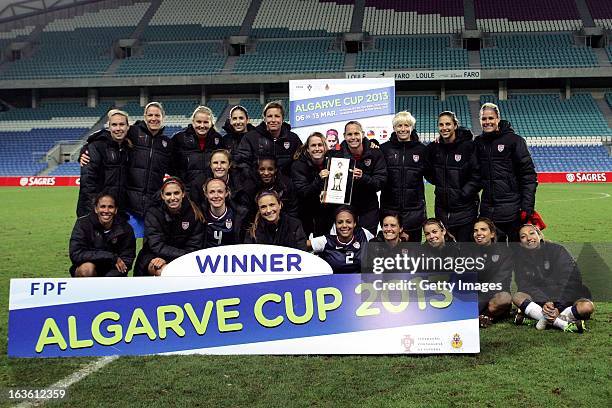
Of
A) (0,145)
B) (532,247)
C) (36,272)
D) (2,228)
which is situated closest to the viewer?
(532,247)

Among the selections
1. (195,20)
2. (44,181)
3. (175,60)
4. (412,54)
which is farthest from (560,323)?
(195,20)

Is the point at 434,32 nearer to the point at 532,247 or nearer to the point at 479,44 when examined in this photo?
the point at 479,44

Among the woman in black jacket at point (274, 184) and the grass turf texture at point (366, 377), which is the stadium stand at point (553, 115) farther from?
the grass turf texture at point (366, 377)

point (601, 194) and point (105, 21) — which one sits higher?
point (105, 21)

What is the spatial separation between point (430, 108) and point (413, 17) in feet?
23.7

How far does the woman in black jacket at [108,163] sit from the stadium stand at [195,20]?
34.8 m

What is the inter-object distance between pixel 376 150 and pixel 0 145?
3576 cm

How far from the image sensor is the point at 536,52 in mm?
35125

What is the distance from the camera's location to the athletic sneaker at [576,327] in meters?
4.86

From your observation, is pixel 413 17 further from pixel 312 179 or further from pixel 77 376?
pixel 77 376

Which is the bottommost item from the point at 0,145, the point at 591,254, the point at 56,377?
the point at 56,377

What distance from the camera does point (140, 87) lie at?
3797 centimetres

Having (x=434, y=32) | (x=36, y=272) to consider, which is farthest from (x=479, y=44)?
(x=36, y=272)

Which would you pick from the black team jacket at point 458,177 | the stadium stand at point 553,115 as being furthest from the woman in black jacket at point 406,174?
the stadium stand at point 553,115
